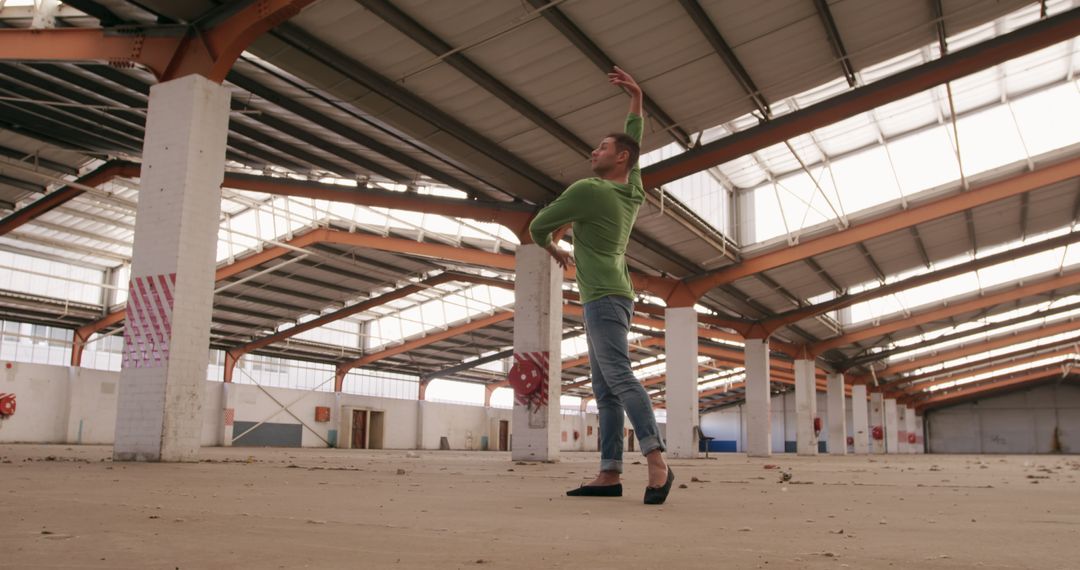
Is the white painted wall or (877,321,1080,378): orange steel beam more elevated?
(877,321,1080,378): orange steel beam

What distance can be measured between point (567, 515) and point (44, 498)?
2.21m

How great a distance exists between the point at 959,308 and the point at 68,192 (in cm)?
2862

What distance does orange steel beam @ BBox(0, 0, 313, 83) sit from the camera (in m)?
9.04

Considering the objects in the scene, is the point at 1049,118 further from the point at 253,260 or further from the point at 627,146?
the point at 253,260

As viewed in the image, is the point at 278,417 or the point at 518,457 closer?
the point at 518,457

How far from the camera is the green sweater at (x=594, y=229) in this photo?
14.0ft

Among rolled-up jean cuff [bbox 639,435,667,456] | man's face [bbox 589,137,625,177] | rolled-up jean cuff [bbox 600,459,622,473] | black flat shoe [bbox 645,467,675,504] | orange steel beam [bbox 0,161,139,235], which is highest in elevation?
orange steel beam [bbox 0,161,139,235]

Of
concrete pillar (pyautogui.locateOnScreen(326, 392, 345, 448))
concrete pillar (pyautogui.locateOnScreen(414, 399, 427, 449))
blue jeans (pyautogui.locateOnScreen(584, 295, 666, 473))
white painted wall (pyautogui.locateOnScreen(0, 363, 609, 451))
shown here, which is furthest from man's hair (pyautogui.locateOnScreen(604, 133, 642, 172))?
concrete pillar (pyautogui.locateOnScreen(414, 399, 427, 449))

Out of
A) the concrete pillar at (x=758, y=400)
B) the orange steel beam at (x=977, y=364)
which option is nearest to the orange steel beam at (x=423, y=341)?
the concrete pillar at (x=758, y=400)

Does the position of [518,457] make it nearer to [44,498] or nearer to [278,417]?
[44,498]

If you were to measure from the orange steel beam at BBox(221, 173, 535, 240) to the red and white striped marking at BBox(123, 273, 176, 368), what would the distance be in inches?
288

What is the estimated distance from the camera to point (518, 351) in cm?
1507

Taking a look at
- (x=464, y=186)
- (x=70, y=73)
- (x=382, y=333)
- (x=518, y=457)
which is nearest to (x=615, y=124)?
(x=464, y=186)

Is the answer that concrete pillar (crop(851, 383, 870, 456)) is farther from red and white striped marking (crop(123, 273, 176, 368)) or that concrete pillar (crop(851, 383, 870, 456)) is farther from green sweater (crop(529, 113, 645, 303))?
green sweater (crop(529, 113, 645, 303))
